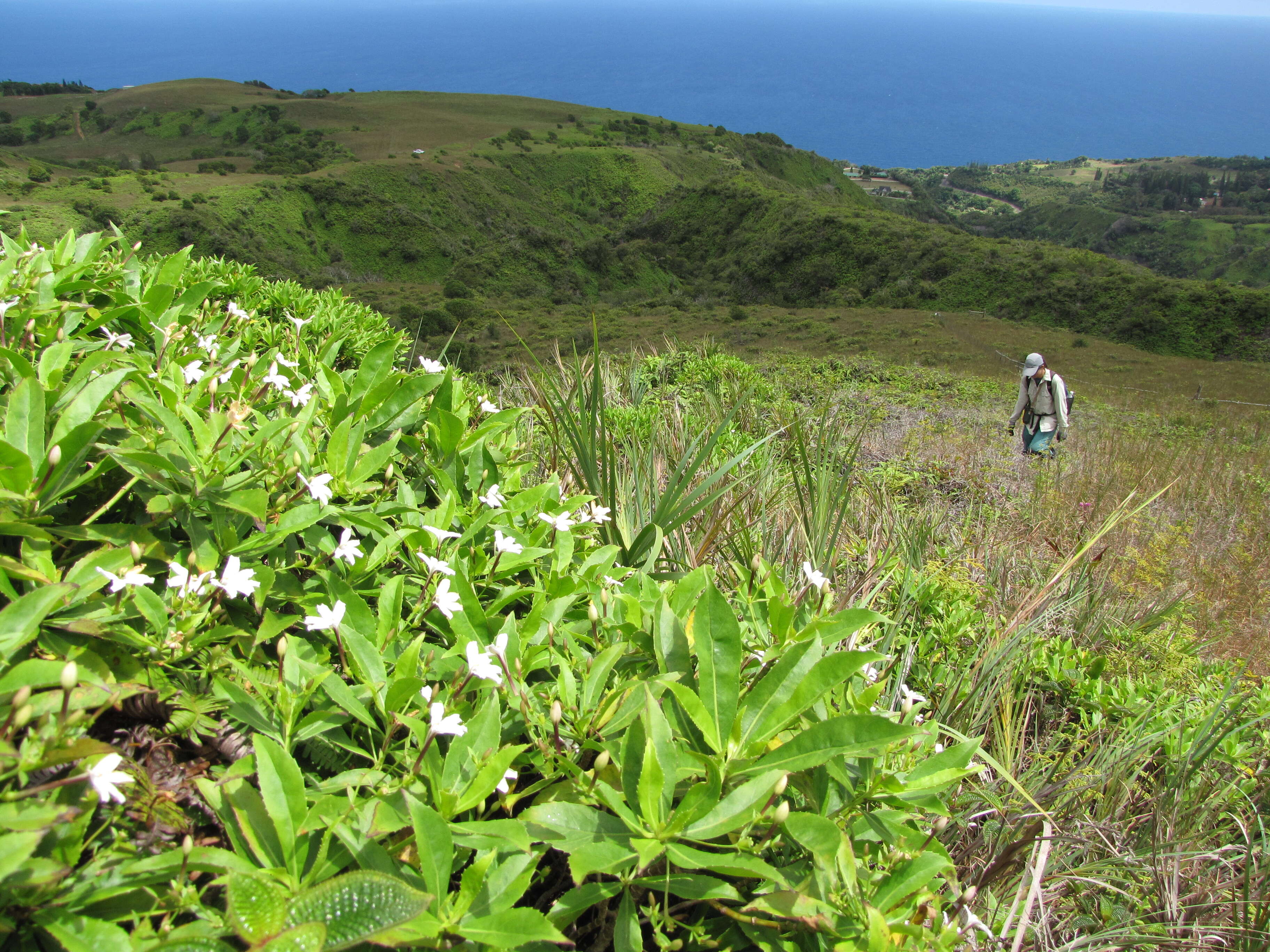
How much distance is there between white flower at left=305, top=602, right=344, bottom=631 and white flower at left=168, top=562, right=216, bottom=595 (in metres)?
0.14

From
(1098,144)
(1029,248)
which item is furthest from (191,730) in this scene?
(1098,144)

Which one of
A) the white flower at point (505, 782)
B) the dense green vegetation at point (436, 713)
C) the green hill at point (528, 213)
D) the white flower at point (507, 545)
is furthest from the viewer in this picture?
the green hill at point (528, 213)

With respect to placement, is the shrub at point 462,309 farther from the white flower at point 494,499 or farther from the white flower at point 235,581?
the white flower at point 235,581

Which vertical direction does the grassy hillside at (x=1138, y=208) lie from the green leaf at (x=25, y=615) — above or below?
above

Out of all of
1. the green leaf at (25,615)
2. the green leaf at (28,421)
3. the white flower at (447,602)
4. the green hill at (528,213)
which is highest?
the green hill at (528,213)

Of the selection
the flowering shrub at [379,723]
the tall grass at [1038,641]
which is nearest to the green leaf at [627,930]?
the flowering shrub at [379,723]

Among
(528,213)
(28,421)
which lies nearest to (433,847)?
(28,421)

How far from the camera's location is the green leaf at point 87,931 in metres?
0.59

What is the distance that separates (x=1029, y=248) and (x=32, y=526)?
4148 cm

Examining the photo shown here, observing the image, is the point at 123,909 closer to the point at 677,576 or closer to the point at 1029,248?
the point at 677,576

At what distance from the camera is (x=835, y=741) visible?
85 cm

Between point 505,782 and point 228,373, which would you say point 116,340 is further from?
point 505,782

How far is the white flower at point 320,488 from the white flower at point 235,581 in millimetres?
180

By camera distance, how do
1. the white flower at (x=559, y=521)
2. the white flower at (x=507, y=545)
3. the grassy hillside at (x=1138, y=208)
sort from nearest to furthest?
the white flower at (x=507, y=545), the white flower at (x=559, y=521), the grassy hillside at (x=1138, y=208)
